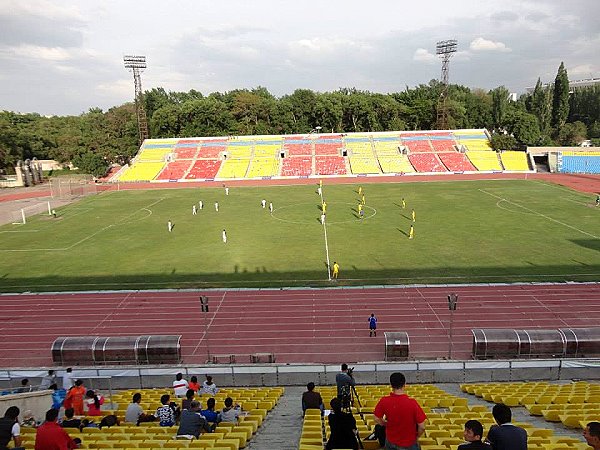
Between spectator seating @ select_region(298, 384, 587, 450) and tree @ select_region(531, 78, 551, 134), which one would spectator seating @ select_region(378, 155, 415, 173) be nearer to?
tree @ select_region(531, 78, 551, 134)

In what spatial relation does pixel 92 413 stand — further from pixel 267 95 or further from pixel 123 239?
pixel 267 95

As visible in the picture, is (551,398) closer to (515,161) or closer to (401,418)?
(401,418)

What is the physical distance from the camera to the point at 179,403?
10.1m

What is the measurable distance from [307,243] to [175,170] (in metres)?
44.3

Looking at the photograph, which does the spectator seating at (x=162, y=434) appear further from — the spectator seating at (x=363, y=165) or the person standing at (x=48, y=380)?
the spectator seating at (x=363, y=165)

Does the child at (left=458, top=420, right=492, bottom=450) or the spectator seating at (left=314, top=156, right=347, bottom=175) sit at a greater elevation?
the spectator seating at (left=314, top=156, right=347, bottom=175)

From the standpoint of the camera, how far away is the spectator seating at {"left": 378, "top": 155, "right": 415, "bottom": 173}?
66.6m

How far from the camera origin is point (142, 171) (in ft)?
227

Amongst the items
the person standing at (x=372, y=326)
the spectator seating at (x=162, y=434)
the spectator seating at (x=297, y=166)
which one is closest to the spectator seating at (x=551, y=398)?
the person standing at (x=372, y=326)

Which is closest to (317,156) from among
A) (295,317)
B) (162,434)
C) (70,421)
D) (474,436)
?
(295,317)

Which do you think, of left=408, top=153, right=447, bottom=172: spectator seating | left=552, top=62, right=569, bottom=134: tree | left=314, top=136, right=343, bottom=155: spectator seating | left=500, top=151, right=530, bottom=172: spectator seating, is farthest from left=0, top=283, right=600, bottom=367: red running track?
left=552, top=62, right=569, bottom=134: tree

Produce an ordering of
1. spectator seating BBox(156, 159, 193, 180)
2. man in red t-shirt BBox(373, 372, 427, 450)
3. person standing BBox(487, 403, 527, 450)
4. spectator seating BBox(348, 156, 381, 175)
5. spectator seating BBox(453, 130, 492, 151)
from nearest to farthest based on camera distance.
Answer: person standing BBox(487, 403, 527, 450)
man in red t-shirt BBox(373, 372, 427, 450)
spectator seating BBox(348, 156, 381, 175)
spectator seating BBox(156, 159, 193, 180)
spectator seating BBox(453, 130, 492, 151)

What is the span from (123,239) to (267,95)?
78.2m

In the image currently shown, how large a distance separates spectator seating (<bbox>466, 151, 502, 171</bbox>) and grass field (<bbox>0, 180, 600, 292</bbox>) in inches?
660
